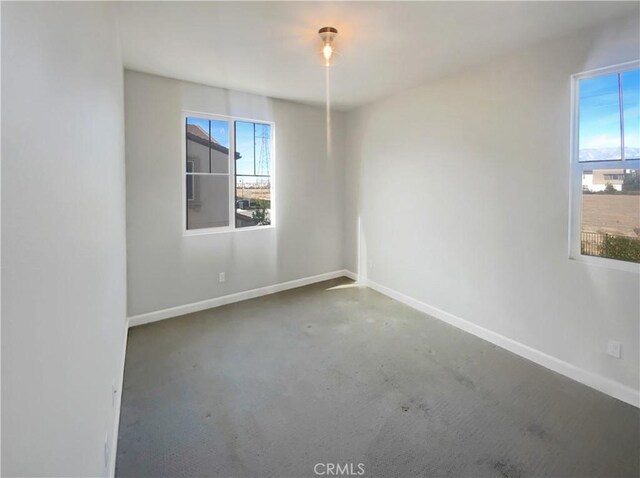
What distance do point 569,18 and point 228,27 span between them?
2345 millimetres

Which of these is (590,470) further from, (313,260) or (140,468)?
(313,260)

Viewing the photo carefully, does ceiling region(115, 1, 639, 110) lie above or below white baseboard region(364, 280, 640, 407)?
above

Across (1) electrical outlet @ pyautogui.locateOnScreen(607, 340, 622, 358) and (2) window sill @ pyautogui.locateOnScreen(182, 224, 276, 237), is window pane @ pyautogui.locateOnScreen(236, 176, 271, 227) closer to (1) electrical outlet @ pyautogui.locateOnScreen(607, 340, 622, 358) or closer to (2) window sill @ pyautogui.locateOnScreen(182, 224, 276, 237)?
(2) window sill @ pyautogui.locateOnScreen(182, 224, 276, 237)

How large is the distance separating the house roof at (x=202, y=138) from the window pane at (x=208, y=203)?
0.35 m

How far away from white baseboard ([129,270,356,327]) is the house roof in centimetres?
181

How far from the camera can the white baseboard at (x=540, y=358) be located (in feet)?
7.23

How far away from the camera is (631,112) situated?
2180mm

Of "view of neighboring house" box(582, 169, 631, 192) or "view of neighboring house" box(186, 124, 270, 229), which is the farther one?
"view of neighboring house" box(186, 124, 270, 229)

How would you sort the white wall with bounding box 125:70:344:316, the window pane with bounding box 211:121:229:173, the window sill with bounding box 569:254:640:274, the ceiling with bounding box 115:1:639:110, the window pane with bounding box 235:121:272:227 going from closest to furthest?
the ceiling with bounding box 115:1:639:110
the window sill with bounding box 569:254:640:274
the white wall with bounding box 125:70:344:316
the window pane with bounding box 211:121:229:173
the window pane with bounding box 235:121:272:227

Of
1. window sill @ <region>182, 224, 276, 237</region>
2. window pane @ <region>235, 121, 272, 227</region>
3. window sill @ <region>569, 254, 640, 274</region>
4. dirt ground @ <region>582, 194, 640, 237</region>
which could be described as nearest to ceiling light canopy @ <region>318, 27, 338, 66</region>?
window pane @ <region>235, 121, 272, 227</region>

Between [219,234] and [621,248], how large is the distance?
3.72 m

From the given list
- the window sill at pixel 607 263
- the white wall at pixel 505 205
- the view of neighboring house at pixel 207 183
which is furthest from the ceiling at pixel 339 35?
the window sill at pixel 607 263

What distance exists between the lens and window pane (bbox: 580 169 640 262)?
2197mm

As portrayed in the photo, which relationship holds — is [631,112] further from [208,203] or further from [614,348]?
[208,203]
